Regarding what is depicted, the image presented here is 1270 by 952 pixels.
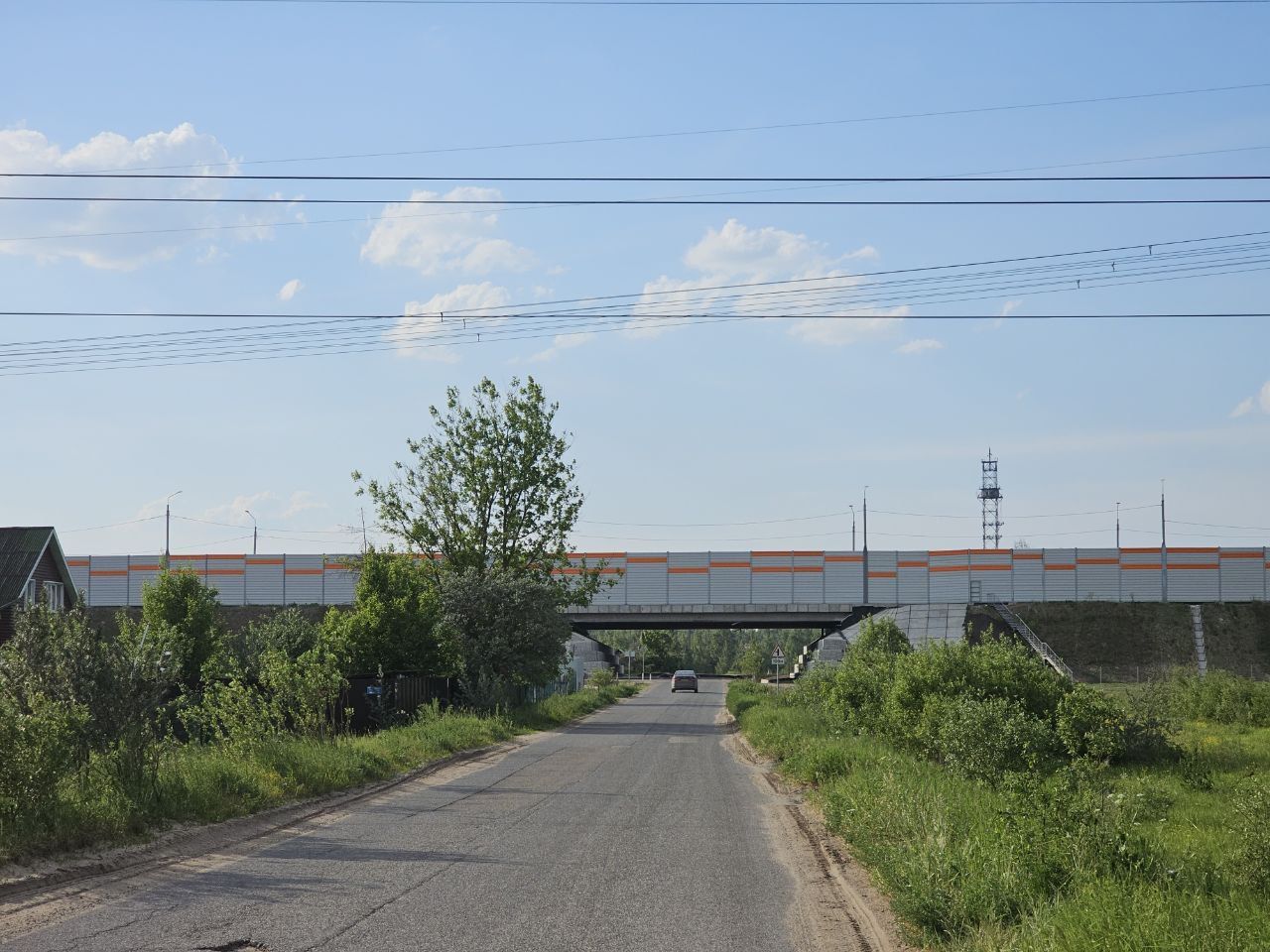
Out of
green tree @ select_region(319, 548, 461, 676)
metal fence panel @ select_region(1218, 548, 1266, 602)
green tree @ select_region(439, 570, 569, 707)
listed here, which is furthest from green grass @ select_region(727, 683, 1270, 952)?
metal fence panel @ select_region(1218, 548, 1266, 602)

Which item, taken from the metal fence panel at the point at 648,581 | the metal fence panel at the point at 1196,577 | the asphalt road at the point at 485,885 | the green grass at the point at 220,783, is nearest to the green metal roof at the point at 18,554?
the green grass at the point at 220,783

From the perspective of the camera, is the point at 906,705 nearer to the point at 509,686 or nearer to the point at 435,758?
the point at 435,758

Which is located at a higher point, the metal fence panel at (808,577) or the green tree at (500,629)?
the metal fence panel at (808,577)

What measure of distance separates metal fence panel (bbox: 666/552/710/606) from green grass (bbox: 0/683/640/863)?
45147 mm

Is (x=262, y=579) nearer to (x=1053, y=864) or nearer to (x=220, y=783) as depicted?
(x=220, y=783)

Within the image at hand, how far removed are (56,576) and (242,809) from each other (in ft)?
117

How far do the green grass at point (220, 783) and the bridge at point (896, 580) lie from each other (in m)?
45.2

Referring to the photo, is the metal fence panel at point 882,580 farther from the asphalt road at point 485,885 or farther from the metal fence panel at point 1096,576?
the asphalt road at point 485,885

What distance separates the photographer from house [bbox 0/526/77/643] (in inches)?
1646

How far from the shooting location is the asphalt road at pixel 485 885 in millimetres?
8203

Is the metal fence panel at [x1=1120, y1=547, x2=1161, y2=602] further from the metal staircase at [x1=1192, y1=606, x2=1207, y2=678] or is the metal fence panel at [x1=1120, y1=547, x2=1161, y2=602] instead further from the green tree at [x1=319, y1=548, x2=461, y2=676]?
the green tree at [x1=319, y1=548, x2=461, y2=676]

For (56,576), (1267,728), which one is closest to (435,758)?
(1267,728)

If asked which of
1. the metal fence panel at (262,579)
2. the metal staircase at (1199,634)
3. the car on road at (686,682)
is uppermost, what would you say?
the metal fence panel at (262,579)

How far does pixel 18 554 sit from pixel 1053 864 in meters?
43.6
